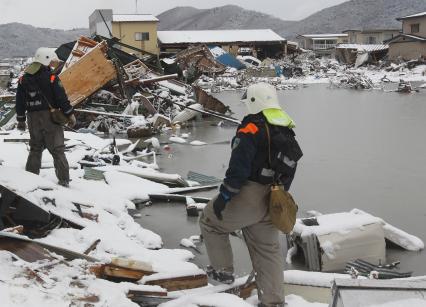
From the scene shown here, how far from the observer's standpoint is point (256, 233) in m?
3.42

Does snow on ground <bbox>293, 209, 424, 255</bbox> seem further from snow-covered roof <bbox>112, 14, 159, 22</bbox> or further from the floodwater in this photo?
snow-covered roof <bbox>112, 14, 159, 22</bbox>

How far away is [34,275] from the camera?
315 centimetres

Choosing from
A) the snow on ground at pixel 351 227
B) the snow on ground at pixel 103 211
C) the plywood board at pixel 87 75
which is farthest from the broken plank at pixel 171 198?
the plywood board at pixel 87 75

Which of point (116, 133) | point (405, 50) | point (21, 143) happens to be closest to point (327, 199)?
point (21, 143)

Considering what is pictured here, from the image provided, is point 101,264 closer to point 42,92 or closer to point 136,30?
point 42,92

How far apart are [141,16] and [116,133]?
42.2 m

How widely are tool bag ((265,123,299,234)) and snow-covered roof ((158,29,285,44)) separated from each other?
1959 inches

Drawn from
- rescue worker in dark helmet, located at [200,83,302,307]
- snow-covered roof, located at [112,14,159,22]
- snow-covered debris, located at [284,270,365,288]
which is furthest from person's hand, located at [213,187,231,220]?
snow-covered roof, located at [112,14,159,22]

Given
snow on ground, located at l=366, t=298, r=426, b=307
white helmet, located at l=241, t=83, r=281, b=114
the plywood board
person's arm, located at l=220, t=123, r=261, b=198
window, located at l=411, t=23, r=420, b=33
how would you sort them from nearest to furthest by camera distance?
1. snow on ground, located at l=366, t=298, r=426, b=307
2. person's arm, located at l=220, t=123, r=261, b=198
3. white helmet, located at l=241, t=83, r=281, b=114
4. the plywood board
5. window, located at l=411, t=23, r=420, b=33

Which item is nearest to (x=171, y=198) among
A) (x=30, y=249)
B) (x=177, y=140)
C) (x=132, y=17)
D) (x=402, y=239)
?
(x=402, y=239)

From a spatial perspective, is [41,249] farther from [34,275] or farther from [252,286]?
[252,286]

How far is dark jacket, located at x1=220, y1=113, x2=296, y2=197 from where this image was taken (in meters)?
3.17

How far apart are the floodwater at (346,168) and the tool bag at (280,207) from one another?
143 cm

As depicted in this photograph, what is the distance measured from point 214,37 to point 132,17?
32.3ft
